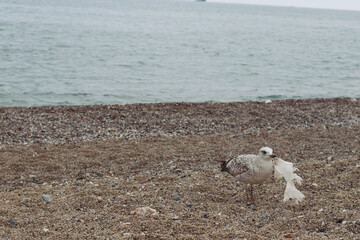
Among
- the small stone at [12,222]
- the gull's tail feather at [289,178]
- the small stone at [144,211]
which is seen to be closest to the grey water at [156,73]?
the small stone at [12,222]

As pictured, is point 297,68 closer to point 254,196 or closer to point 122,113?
point 122,113

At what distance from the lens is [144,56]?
1422 inches

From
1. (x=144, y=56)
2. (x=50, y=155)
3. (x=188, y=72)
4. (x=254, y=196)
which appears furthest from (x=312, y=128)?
(x=144, y=56)

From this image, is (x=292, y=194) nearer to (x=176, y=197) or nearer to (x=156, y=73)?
(x=176, y=197)

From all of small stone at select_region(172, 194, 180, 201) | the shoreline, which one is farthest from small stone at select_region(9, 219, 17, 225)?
the shoreline

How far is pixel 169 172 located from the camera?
835 centimetres

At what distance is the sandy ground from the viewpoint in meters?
5.44

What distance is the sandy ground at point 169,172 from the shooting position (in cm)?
544

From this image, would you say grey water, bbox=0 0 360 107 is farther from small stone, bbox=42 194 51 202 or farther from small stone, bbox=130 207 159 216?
small stone, bbox=130 207 159 216

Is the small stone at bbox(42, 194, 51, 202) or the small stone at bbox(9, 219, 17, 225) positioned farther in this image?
A: the small stone at bbox(42, 194, 51, 202)

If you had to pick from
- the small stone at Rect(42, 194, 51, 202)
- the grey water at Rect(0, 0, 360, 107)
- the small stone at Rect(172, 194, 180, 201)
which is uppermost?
the small stone at Rect(172, 194, 180, 201)

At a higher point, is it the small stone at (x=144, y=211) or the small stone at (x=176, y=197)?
the small stone at (x=144, y=211)

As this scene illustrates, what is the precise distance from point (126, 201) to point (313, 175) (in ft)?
11.8

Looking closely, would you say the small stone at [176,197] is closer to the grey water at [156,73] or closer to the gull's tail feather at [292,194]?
the gull's tail feather at [292,194]
